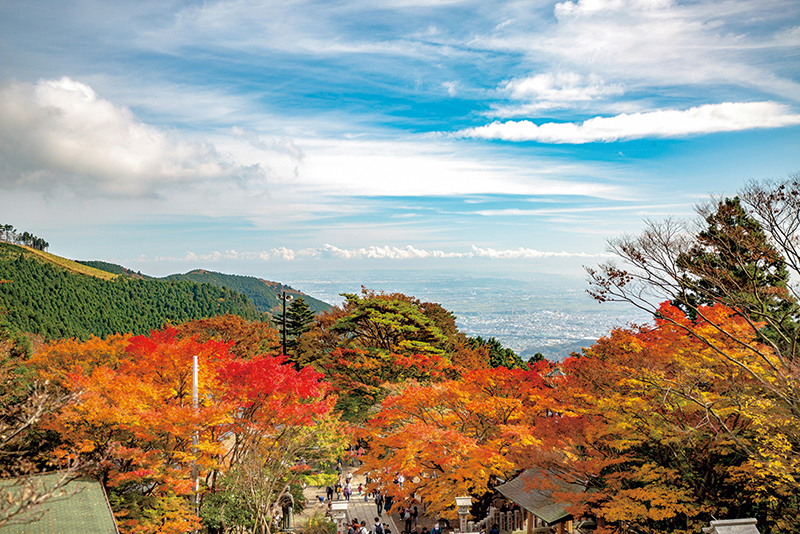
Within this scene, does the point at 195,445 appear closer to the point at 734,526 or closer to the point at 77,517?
the point at 77,517

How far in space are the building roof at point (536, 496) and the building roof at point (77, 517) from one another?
39.2 ft

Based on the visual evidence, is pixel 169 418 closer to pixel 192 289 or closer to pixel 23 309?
pixel 23 309

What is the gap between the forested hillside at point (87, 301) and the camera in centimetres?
6944

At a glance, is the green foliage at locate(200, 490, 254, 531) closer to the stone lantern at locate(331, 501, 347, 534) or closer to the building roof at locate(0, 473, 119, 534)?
the stone lantern at locate(331, 501, 347, 534)

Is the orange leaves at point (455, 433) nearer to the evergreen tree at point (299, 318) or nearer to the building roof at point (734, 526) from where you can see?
the building roof at point (734, 526)

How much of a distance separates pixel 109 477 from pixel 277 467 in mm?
5080

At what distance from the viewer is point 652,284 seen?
12398 millimetres

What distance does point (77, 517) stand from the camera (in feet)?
38.1

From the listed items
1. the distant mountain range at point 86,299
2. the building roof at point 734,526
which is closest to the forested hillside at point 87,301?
the distant mountain range at point 86,299

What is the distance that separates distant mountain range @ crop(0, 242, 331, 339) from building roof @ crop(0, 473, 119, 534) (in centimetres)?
4444

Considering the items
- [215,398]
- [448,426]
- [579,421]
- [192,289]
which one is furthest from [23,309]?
[579,421]

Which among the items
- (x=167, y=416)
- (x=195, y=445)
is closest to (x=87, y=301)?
(x=167, y=416)

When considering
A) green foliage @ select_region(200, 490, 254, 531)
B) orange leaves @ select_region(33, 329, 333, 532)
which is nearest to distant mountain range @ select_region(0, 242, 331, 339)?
orange leaves @ select_region(33, 329, 333, 532)

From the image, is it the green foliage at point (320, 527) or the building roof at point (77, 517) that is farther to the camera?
the green foliage at point (320, 527)
